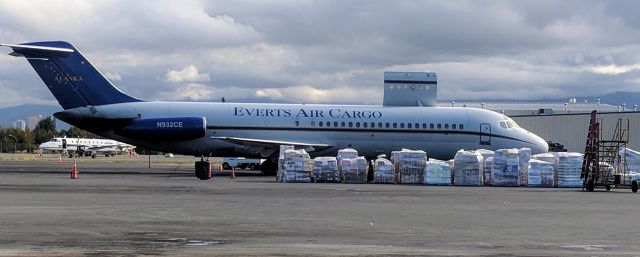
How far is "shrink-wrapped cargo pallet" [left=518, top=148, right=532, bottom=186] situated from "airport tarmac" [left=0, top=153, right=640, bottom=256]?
391 inches

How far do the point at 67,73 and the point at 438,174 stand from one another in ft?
63.8

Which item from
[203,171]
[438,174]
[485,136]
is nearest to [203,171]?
[203,171]

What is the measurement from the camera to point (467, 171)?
37.2 m

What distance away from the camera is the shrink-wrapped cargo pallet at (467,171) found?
122 ft

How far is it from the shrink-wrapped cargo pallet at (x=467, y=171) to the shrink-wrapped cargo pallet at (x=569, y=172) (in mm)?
3292

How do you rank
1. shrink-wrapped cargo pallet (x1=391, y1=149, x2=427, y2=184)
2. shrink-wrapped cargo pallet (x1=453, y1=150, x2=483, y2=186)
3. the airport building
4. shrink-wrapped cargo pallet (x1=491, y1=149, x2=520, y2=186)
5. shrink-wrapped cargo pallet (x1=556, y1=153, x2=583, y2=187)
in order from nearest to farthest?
1. shrink-wrapped cargo pallet (x1=556, y1=153, x2=583, y2=187)
2. shrink-wrapped cargo pallet (x1=453, y1=150, x2=483, y2=186)
3. shrink-wrapped cargo pallet (x1=491, y1=149, x2=520, y2=186)
4. shrink-wrapped cargo pallet (x1=391, y1=149, x2=427, y2=184)
5. the airport building

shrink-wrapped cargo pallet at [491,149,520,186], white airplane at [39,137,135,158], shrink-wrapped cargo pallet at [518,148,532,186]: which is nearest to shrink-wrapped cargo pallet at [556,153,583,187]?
shrink-wrapped cargo pallet at [518,148,532,186]

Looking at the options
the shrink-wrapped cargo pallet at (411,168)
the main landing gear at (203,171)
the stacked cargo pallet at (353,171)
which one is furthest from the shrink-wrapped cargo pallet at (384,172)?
the main landing gear at (203,171)

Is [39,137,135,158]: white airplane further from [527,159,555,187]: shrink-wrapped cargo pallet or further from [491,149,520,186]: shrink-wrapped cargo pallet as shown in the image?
[527,159,555,187]: shrink-wrapped cargo pallet

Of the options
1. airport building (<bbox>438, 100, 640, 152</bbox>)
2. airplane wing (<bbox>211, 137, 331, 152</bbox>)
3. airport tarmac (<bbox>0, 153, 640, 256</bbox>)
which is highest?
airport building (<bbox>438, 100, 640, 152</bbox>)

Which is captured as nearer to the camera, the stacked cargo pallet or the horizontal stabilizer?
the stacked cargo pallet

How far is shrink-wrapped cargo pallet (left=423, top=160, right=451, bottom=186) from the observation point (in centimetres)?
3694

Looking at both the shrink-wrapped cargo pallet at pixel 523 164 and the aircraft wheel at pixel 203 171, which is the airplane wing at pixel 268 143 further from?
the shrink-wrapped cargo pallet at pixel 523 164

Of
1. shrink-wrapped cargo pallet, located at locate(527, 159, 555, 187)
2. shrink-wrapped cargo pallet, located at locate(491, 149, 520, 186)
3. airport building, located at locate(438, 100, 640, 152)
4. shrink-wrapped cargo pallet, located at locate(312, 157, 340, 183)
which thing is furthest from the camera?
airport building, located at locate(438, 100, 640, 152)
